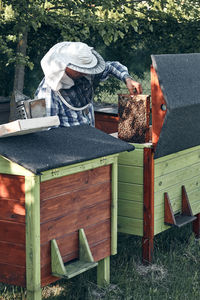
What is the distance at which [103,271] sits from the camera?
441 centimetres

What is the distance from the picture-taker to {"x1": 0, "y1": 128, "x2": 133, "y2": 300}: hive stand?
11.6ft

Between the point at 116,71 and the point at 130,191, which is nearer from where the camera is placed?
the point at 130,191

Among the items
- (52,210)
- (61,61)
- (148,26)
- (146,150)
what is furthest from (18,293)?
(148,26)

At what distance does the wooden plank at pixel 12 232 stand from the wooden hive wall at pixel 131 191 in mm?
1454

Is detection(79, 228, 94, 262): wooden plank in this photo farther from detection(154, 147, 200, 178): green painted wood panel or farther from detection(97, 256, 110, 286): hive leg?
detection(154, 147, 200, 178): green painted wood panel

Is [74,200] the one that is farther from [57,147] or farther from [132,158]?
[132,158]

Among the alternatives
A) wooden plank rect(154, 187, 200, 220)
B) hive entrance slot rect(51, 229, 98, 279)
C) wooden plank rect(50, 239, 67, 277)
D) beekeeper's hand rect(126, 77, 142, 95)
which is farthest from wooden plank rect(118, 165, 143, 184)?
wooden plank rect(50, 239, 67, 277)

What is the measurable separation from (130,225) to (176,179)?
23.3 inches

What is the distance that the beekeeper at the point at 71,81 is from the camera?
4633 millimetres

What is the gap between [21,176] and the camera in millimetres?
3537

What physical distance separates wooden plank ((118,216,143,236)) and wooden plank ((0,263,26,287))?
1461mm

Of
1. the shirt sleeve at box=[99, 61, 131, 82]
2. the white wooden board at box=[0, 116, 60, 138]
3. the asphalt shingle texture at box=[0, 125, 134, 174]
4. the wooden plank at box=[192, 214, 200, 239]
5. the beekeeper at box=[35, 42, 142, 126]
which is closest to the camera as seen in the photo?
the asphalt shingle texture at box=[0, 125, 134, 174]

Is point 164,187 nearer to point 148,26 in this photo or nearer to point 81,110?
point 81,110

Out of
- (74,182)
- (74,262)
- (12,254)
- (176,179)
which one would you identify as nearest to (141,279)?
(74,262)
